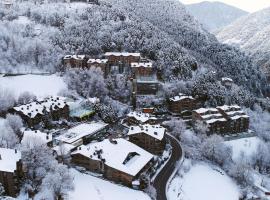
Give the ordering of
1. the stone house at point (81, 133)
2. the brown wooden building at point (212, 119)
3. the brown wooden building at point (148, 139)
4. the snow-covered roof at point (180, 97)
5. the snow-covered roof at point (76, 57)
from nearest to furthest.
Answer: the stone house at point (81, 133) < the brown wooden building at point (148, 139) < the brown wooden building at point (212, 119) < the snow-covered roof at point (180, 97) < the snow-covered roof at point (76, 57)

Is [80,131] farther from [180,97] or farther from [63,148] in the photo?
[180,97]

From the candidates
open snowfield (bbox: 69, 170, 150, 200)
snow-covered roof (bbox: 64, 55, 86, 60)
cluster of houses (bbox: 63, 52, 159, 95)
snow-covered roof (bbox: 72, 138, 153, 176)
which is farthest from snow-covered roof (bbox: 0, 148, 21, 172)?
snow-covered roof (bbox: 64, 55, 86, 60)

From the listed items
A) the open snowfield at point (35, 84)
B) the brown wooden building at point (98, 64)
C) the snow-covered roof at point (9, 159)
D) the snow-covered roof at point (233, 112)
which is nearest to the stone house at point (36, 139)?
the snow-covered roof at point (9, 159)

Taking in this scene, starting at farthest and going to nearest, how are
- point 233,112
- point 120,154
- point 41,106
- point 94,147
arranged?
1. point 233,112
2. point 41,106
3. point 94,147
4. point 120,154

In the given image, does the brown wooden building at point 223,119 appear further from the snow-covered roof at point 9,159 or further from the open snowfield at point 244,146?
the snow-covered roof at point 9,159

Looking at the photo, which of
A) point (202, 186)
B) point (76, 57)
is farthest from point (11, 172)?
point (76, 57)

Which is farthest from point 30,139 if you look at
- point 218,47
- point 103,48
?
point 218,47

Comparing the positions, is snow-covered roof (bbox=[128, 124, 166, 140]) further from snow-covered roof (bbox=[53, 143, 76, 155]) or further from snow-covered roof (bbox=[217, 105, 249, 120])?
snow-covered roof (bbox=[217, 105, 249, 120])
